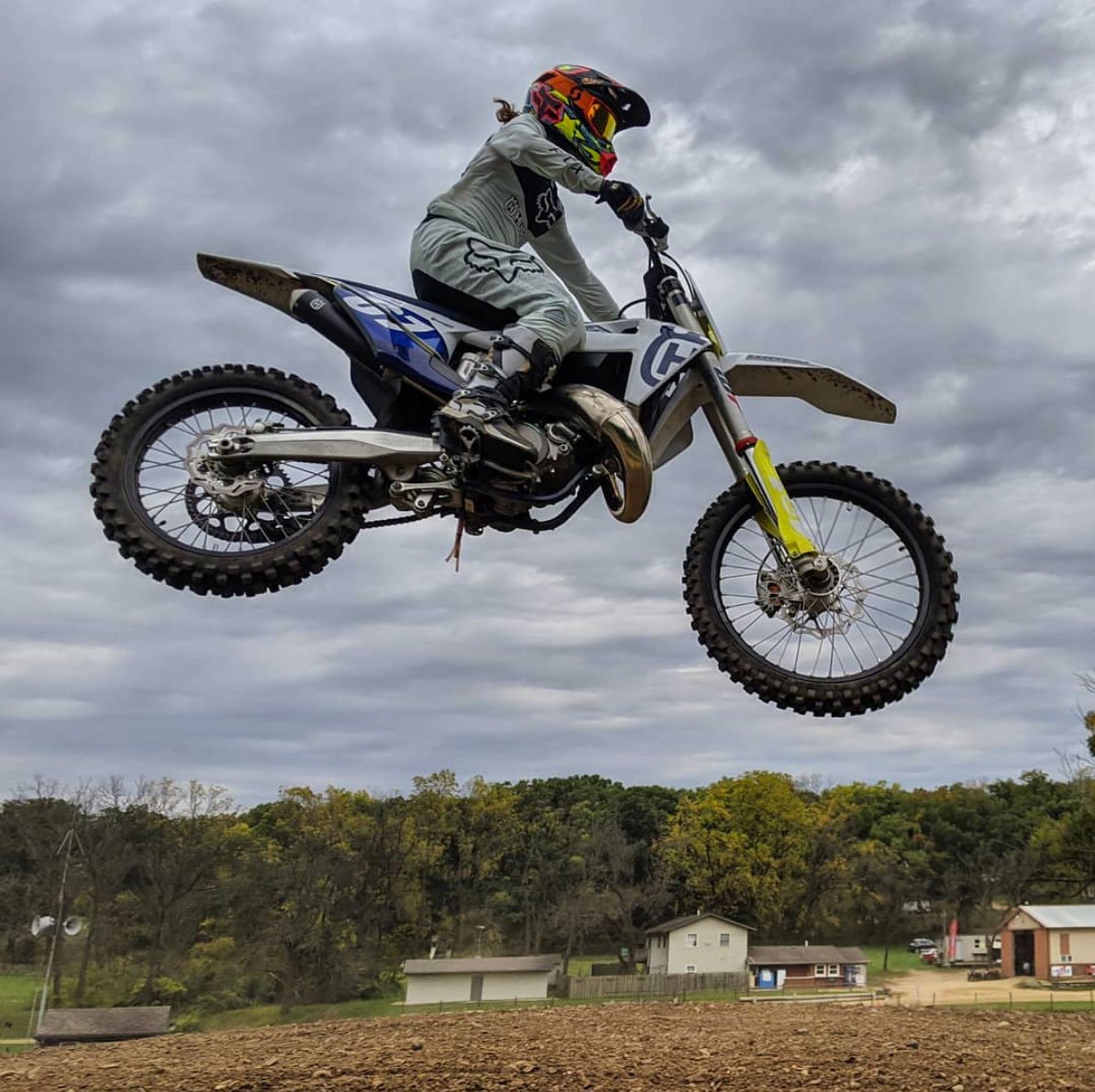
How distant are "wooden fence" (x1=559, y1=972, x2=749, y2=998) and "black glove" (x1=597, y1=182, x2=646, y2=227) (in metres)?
36.7

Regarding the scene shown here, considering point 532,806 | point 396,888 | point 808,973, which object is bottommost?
point 808,973

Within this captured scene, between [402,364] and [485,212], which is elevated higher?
[485,212]

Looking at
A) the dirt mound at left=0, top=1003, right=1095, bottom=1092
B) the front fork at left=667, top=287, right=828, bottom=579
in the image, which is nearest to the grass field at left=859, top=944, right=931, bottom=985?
the dirt mound at left=0, top=1003, right=1095, bottom=1092

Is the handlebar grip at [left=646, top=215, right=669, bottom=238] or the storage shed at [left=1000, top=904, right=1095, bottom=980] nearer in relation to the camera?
the handlebar grip at [left=646, top=215, right=669, bottom=238]

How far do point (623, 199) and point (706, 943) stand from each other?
4532 centimetres

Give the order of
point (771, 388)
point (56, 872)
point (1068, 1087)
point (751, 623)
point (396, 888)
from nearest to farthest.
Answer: point (751, 623), point (771, 388), point (1068, 1087), point (56, 872), point (396, 888)

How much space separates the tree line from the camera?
3553 cm

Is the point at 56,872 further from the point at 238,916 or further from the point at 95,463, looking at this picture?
the point at 95,463

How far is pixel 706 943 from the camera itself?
45906mm

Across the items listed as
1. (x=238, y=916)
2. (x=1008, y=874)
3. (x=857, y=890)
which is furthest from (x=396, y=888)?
(x=1008, y=874)

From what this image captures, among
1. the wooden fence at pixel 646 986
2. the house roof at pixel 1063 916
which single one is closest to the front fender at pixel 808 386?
the wooden fence at pixel 646 986

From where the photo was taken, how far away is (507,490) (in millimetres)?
5035

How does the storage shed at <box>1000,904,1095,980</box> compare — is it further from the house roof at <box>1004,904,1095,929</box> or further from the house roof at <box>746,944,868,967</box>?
the house roof at <box>746,944,868,967</box>

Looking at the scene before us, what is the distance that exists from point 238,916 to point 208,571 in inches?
1448
